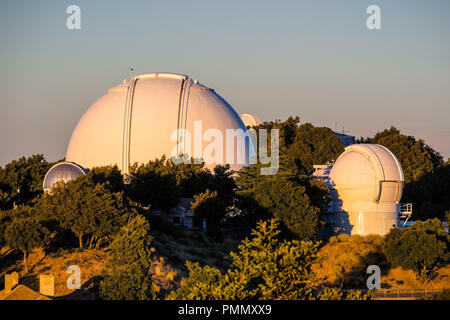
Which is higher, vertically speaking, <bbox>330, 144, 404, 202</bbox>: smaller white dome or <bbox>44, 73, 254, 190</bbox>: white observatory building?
<bbox>44, 73, 254, 190</bbox>: white observatory building

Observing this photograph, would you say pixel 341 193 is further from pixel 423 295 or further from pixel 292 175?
pixel 423 295

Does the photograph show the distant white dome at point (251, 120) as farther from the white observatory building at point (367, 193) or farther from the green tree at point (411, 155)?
the white observatory building at point (367, 193)

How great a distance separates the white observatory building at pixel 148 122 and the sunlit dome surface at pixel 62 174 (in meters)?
11.9

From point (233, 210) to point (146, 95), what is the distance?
1858 centimetres

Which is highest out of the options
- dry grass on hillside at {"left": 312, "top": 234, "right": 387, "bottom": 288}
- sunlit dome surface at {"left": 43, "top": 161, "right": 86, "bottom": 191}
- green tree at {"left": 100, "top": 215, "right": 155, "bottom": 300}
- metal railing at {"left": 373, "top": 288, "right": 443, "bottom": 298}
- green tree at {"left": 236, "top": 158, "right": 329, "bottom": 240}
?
sunlit dome surface at {"left": 43, "top": 161, "right": 86, "bottom": 191}

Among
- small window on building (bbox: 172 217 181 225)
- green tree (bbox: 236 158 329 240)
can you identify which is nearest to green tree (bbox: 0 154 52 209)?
small window on building (bbox: 172 217 181 225)

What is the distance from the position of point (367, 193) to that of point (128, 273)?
86.7 feet

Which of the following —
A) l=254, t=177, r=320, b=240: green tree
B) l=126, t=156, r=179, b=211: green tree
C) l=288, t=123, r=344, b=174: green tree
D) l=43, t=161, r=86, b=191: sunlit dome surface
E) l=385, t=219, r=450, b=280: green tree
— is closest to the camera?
l=385, t=219, r=450, b=280: green tree

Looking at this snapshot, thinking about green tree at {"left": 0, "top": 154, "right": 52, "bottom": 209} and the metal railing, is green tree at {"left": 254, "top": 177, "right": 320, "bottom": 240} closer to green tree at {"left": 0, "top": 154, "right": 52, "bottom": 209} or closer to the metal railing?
the metal railing

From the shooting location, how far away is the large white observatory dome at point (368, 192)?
171ft

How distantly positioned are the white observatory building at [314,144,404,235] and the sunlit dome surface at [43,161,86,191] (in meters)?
17.5

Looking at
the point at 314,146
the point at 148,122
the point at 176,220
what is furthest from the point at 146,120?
the point at 314,146

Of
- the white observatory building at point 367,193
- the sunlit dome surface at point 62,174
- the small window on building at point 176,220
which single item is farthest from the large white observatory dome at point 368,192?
the sunlit dome surface at point 62,174

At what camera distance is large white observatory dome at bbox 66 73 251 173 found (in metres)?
62.8
